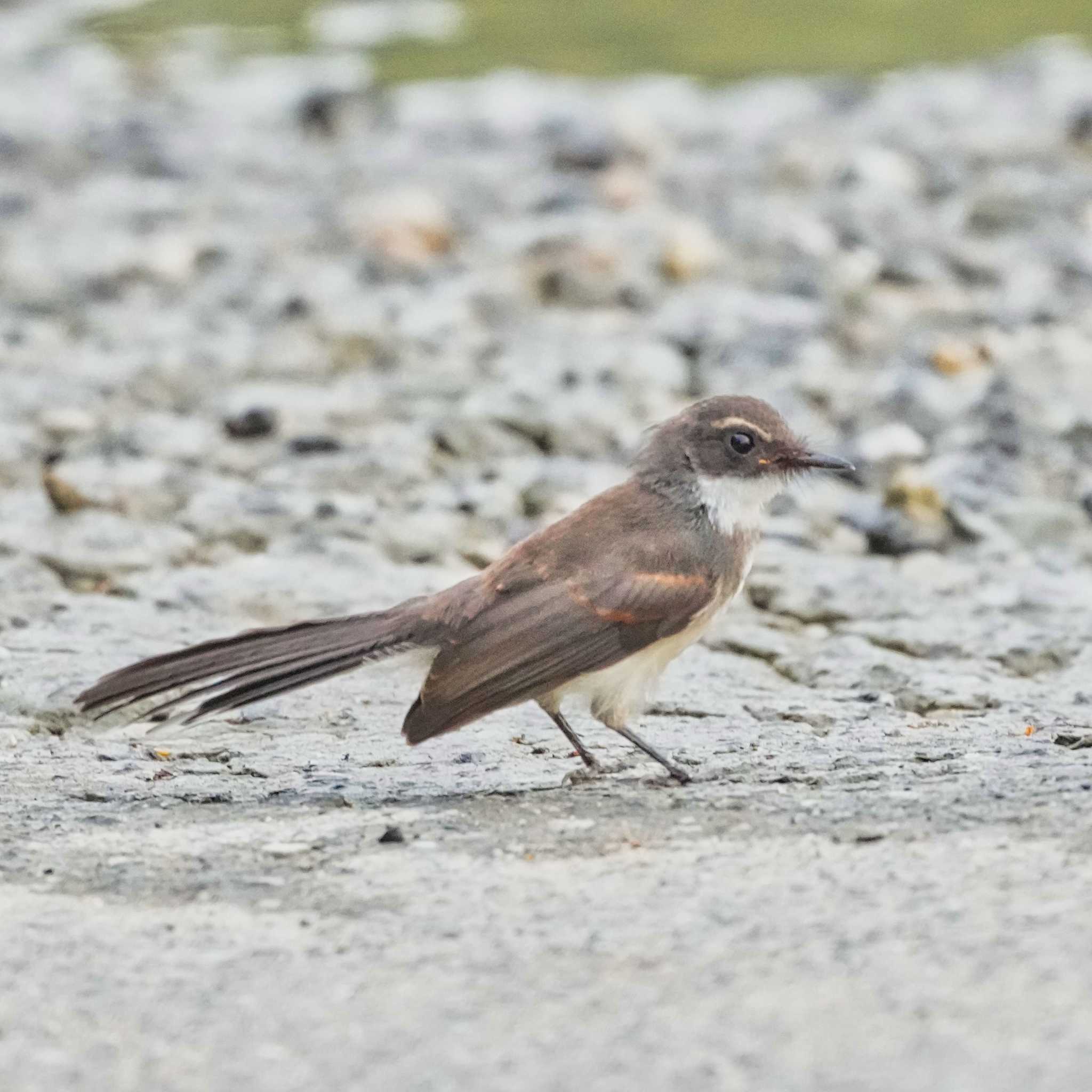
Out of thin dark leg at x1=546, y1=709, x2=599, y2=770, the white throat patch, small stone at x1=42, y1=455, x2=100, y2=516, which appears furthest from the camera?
small stone at x1=42, y1=455, x2=100, y2=516

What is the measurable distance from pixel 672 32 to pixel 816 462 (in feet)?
43.4

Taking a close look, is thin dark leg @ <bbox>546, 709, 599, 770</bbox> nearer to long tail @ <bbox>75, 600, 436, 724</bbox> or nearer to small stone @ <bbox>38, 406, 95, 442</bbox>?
long tail @ <bbox>75, 600, 436, 724</bbox>

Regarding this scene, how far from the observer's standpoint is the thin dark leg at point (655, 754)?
523 centimetres

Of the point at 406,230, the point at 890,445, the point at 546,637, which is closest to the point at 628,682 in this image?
the point at 546,637

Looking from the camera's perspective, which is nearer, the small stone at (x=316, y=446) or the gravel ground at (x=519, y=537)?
the gravel ground at (x=519, y=537)

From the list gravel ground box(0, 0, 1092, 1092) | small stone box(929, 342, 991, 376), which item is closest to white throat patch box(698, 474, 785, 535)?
gravel ground box(0, 0, 1092, 1092)

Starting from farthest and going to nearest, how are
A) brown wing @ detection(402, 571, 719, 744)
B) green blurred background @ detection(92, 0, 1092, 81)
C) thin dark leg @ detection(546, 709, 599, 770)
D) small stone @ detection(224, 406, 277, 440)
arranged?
green blurred background @ detection(92, 0, 1092, 81) → small stone @ detection(224, 406, 277, 440) → thin dark leg @ detection(546, 709, 599, 770) → brown wing @ detection(402, 571, 719, 744)

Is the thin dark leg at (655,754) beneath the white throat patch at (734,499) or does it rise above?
beneath

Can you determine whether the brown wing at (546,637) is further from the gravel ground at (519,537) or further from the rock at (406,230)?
the rock at (406,230)

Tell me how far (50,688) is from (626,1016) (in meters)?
3.00

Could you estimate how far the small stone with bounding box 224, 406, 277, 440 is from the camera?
9.12 m

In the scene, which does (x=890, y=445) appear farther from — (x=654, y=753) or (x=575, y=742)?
(x=654, y=753)

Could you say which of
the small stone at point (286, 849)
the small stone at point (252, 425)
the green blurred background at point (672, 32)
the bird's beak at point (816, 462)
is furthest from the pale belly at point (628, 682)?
the green blurred background at point (672, 32)

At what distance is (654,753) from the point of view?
5.43 metres
